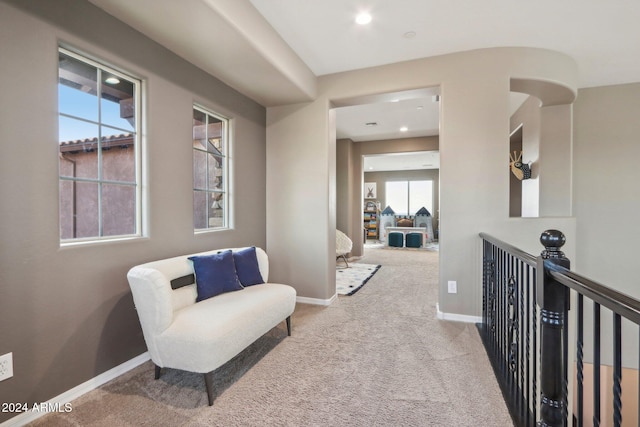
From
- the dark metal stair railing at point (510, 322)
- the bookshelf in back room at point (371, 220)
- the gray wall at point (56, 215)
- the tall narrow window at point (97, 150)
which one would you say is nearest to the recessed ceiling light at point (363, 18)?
the gray wall at point (56, 215)

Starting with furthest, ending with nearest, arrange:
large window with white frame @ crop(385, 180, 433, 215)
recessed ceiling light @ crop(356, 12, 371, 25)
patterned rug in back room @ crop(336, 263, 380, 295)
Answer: large window with white frame @ crop(385, 180, 433, 215), patterned rug in back room @ crop(336, 263, 380, 295), recessed ceiling light @ crop(356, 12, 371, 25)

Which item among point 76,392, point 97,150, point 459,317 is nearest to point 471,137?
point 459,317

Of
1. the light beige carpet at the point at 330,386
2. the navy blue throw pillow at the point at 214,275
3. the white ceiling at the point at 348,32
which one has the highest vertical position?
the white ceiling at the point at 348,32

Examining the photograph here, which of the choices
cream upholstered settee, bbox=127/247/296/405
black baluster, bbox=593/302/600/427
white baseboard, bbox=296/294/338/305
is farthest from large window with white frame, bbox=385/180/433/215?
black baluster, bbox=593/302/600/427

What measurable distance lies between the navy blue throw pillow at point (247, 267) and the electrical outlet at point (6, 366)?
1.41 m

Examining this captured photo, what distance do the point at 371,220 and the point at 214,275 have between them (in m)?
9.56

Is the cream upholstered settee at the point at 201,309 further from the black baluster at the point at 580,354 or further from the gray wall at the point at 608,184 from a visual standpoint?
the gray wall at the point at 608,184

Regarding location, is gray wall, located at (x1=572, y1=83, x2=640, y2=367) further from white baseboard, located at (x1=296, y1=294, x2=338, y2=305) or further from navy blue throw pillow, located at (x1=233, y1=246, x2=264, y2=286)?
navy blue throw pillow, located at (x1=233, y1=246, x2=264, y2=286)

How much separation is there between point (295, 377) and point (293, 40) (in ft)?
9.59

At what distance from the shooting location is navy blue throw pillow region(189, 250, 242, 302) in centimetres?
230

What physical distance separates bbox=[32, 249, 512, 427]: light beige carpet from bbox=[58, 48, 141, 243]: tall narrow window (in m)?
1.09

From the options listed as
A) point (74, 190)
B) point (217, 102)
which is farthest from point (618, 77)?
point (74, 190)

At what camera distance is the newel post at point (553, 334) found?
113cm

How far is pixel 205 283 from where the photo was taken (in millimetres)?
2312
